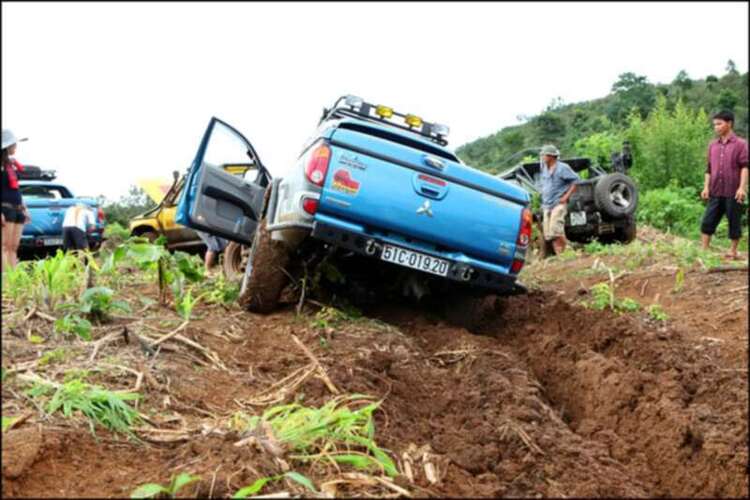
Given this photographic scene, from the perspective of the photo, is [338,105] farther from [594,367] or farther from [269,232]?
[594,367]

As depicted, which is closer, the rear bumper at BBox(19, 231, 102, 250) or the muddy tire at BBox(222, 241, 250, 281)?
the muddy tire at BBox(222, 241, 250, 281)

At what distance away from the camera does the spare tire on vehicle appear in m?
11.4

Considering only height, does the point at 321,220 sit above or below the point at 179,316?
above

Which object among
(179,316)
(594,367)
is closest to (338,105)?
(179,316)

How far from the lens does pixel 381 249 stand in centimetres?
576

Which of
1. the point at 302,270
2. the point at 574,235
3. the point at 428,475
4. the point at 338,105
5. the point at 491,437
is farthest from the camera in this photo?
the point at 574,235

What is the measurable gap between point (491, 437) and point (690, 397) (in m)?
1.44

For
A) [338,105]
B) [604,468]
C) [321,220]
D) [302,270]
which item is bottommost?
[604,468]

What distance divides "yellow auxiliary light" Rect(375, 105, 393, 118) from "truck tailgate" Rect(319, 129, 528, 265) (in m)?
1.45

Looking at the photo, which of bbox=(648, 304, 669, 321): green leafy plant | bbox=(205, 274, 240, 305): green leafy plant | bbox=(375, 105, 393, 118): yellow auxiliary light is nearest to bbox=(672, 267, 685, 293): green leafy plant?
bbox=(648, 304, 669, 321): green leafy plant

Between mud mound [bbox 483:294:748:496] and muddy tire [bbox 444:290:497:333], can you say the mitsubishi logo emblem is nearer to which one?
mud mound [bbox 483:294:748:496]

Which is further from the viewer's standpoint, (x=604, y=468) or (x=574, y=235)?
(x=574, y=235)

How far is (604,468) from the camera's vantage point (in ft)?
11.3

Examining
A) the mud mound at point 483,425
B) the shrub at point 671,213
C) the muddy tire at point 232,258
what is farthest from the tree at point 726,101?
the mud mound at point 483,425
